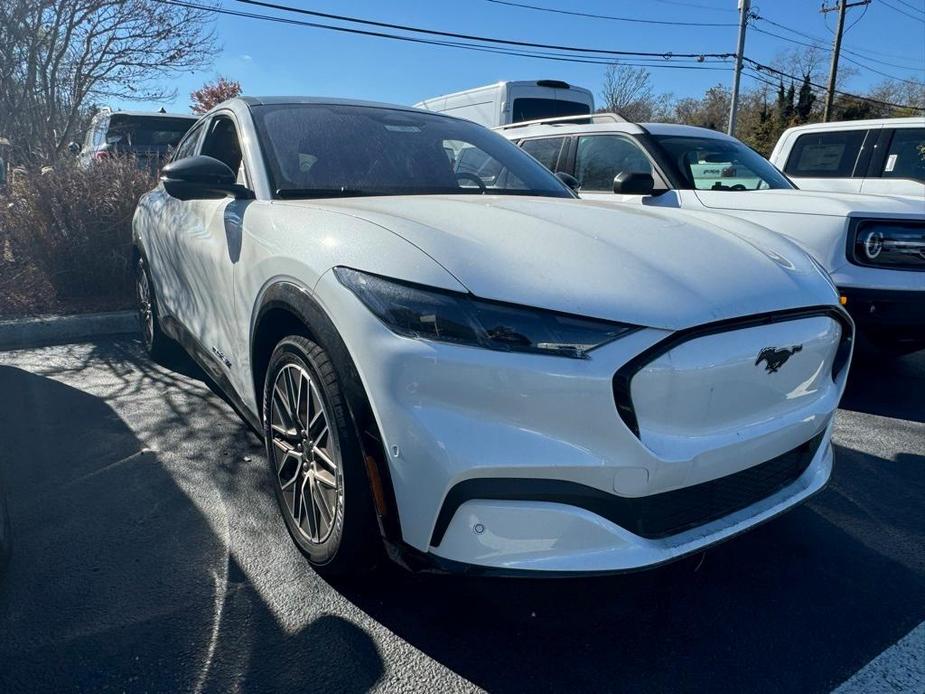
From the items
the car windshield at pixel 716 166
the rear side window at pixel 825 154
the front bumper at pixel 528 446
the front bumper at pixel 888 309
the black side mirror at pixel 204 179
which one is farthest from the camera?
the rear side window at pixel 825 154

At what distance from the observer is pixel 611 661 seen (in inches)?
78.3

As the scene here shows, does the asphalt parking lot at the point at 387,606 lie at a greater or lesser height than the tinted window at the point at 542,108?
lesser

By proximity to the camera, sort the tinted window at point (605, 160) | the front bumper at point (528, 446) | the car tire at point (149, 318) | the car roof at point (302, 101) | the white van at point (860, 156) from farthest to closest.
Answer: the white van at point (860, 156) < the tinted window at point (605, 160) < the car tire at point (149, 318) < the car roof at point (302, 101) < the front bumper at point (528, 446)

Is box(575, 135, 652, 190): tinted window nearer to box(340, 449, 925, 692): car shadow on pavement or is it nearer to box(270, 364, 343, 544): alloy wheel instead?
box(340, 449, 925, 692): car shadow on pavement

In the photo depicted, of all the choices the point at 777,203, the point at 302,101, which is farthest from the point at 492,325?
the point at 777,203

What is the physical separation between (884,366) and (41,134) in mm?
10182

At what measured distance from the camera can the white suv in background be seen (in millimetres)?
3975

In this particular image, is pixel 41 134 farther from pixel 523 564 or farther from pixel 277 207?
pixel 523 564

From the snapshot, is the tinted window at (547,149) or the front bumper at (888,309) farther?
the tinted window at (547,149)

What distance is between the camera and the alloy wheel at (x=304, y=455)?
2.14 meters

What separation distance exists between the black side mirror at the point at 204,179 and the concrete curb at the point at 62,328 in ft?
10.7

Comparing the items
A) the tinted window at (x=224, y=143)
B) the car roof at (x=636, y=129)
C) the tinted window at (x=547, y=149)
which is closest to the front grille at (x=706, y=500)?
the tinted window at (x=224, y=143)

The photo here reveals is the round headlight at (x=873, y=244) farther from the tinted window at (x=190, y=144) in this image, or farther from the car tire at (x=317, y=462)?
the tinted window at (x=190, y=144)

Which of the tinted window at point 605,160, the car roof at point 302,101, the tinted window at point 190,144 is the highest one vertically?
the car roof at point 302,101
